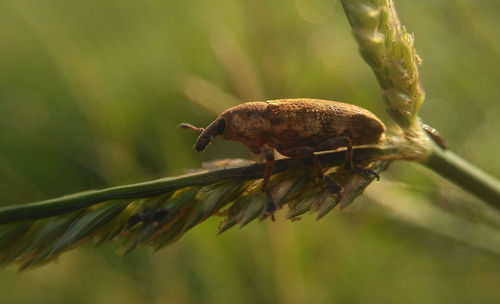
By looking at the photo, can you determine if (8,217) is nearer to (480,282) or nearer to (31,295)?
(31,295)

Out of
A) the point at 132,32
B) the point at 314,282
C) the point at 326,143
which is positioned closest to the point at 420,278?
the point at 314,282

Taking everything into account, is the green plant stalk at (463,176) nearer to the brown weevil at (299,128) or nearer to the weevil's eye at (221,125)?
the brown weevil at (299,128)

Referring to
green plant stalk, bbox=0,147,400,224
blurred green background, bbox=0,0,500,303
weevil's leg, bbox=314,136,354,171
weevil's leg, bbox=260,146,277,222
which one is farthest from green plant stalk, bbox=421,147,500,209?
weevil's leg, bbox=260,146,277,222

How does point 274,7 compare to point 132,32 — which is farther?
point 132,32

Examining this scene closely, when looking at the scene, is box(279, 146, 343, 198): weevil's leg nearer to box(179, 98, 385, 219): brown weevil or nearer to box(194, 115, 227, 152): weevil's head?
box(179, 98, 385, 219): brown weevil

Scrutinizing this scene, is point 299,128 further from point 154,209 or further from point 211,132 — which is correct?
point 154,209

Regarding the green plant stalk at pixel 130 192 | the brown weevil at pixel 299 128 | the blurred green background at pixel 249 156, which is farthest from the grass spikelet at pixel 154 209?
the blurred green background at pixel 249 156

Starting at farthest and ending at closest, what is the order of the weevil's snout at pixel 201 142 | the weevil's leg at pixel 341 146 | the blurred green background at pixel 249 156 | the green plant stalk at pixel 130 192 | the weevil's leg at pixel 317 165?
the blurred green background at pixel 249 156 → the weevil's snout at pixel 201 142 → the weevil's leg at pixel 341 146 → the weevil's leg at pixel 317 165 → the green plant stalk at pixel 130 192
